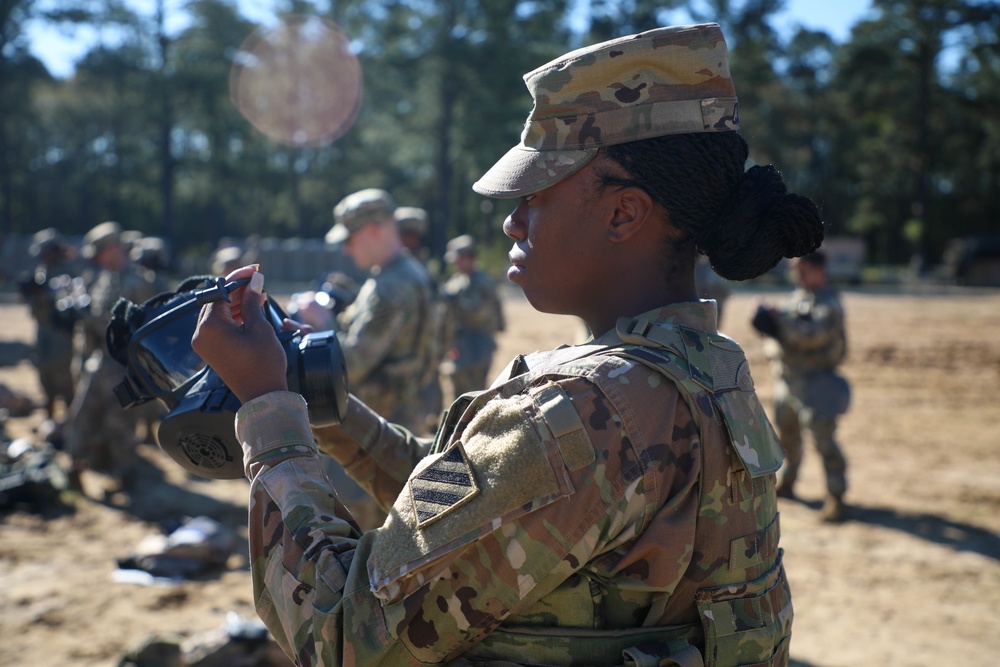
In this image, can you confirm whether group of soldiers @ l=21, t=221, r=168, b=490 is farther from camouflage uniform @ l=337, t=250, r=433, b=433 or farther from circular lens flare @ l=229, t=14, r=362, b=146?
circular lens flare @ l=229, t=14, r=362, b=146

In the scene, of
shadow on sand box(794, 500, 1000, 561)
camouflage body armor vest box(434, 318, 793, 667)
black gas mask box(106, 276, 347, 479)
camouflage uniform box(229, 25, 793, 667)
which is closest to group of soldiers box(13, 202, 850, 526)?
shadow on sand box(794, 500, 1000, 561)

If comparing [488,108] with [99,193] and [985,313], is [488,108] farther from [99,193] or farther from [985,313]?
[99,193]

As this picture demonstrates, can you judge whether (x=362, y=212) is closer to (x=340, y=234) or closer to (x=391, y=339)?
(x=340, y=234)

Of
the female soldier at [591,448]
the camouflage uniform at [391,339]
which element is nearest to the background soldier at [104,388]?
the camouflage uniform at [391,339]

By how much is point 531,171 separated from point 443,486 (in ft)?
1.90

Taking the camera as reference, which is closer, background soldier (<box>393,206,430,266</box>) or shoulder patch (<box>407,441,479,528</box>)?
shoulder patch (<box>407,441,479,528</box>)

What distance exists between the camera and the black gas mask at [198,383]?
5.49ft

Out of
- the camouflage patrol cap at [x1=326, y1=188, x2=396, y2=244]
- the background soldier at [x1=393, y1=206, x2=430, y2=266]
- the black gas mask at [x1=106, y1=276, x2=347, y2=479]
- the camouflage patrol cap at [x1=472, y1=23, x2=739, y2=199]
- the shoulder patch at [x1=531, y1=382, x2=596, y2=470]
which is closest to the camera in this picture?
the shoulder patch at [x1=531, y1=382, x2=596, y2=470]

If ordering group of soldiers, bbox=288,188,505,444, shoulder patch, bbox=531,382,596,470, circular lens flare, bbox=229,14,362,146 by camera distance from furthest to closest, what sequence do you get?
circular lens flare, bbox=229,14,362,146 → group of soldiers, bbox=288,188,505,444 → shoulder patch, bbox=531,382,596,470

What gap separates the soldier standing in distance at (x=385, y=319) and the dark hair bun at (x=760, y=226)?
299cm

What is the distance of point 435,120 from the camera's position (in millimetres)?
38000

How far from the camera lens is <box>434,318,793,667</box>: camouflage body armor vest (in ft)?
4.53

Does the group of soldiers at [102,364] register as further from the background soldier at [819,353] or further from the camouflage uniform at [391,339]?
the background soldier at [819,353]

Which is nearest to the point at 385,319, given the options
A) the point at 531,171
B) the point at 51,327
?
the point at 531,171
